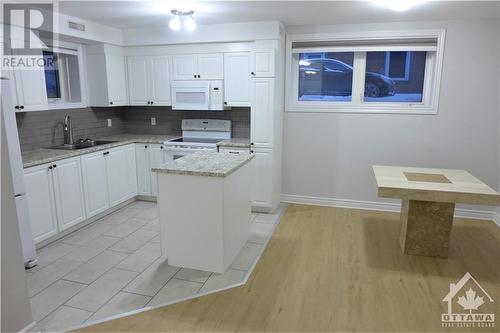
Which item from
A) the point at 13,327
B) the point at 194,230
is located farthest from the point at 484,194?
the point at 13,327

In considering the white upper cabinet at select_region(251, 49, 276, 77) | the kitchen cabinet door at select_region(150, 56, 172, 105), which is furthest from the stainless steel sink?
the white upper cabinet at select_region(251, 49, 276, 77)

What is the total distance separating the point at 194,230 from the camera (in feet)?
9.57

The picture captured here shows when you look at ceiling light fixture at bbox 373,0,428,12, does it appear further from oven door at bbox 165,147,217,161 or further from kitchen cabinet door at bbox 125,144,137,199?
kitchen cabinet door at bbox 125,144,137,199

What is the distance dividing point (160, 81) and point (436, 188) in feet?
11.8

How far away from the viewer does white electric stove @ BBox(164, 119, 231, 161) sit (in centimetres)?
448

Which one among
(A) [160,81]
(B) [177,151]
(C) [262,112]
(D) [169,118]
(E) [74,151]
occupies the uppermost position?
(A) [160,81]

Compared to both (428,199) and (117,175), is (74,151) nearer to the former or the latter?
(117,175)

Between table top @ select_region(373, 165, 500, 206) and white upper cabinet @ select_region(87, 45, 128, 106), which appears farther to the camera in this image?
white upper cabinet @ select_region(87, 45, 128, 106)

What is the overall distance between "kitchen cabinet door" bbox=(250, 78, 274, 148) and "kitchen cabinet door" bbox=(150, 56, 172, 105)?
1286 mm

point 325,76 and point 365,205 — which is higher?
point 325,76

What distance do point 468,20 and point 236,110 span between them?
2971 millimetres

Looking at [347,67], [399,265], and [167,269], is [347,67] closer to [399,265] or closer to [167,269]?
[399,265]

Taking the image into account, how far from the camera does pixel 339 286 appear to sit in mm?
2791

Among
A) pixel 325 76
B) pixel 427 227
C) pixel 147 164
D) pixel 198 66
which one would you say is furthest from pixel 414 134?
pixel 147 164
